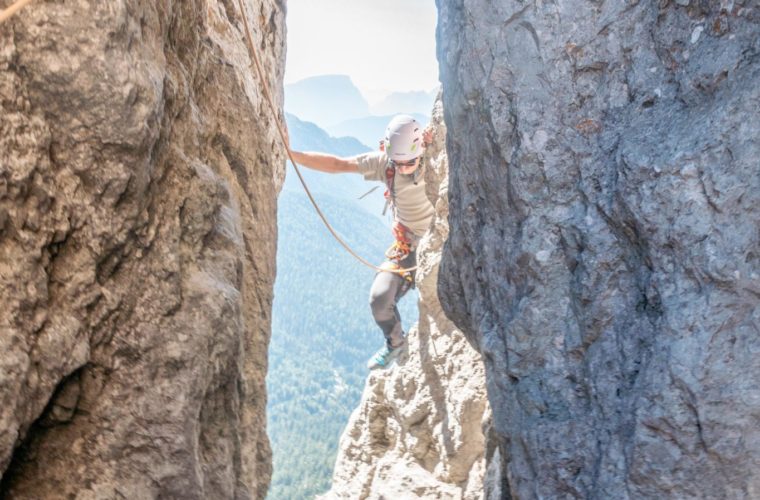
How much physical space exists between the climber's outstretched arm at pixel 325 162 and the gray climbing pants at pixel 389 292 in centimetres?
106

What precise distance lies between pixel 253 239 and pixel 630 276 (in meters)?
1.75

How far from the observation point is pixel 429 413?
4887mm

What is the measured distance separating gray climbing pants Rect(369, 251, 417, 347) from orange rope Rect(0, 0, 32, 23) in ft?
14.0

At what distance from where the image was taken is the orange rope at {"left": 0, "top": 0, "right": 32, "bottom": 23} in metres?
1.33

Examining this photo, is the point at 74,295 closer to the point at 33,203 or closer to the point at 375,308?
the point at 33,203

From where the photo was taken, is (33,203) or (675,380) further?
(675,380)

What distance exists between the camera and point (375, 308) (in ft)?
18.1

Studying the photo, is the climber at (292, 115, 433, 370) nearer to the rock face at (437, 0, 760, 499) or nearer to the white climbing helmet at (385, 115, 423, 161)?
the white climbing helmet at (385, 115, 423, 161)

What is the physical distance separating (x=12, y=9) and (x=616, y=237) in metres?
1.81

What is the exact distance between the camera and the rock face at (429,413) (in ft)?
14.7

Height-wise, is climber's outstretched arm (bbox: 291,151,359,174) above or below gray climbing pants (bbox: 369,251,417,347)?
above

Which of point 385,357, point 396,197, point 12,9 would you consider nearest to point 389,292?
point 385,357

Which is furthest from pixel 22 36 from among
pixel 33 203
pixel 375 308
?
pixel 375 308

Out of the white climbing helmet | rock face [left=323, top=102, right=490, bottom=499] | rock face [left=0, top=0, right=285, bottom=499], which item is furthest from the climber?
rock face [left=0, top=0, right=285, bottom=499]
